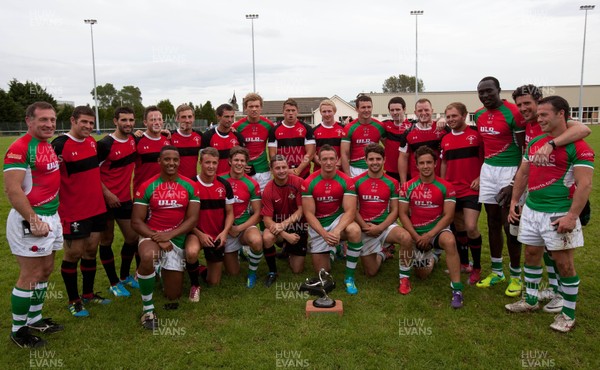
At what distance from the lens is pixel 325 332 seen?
166 inches

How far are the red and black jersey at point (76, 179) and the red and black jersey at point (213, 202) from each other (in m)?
1.28

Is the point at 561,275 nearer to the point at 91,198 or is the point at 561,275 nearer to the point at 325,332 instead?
the point at 325,332

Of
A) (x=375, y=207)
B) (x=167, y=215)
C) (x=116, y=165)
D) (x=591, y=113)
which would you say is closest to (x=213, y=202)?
(x=167, y=215)

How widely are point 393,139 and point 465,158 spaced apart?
1542mm

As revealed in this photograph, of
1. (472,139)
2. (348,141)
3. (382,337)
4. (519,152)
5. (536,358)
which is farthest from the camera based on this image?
(348,141)

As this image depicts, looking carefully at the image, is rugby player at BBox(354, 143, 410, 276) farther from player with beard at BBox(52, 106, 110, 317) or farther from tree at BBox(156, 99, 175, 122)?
tree at BBox(156, 99, 175, 122)

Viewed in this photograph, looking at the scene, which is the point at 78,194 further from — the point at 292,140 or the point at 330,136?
the point at 330,136

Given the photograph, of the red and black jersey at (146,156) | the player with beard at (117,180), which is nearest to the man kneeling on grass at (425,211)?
the red and black jersey at (146,156)

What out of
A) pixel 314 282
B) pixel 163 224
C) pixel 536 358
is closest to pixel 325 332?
pixel 314 282

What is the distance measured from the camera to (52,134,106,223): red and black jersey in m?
4.57

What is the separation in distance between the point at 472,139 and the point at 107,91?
342 ft

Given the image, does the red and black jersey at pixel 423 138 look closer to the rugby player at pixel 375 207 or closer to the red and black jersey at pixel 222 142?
the rugby player at pixel 375 207

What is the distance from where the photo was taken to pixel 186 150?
6.23 metres

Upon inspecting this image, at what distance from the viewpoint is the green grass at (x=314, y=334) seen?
3746 mm
